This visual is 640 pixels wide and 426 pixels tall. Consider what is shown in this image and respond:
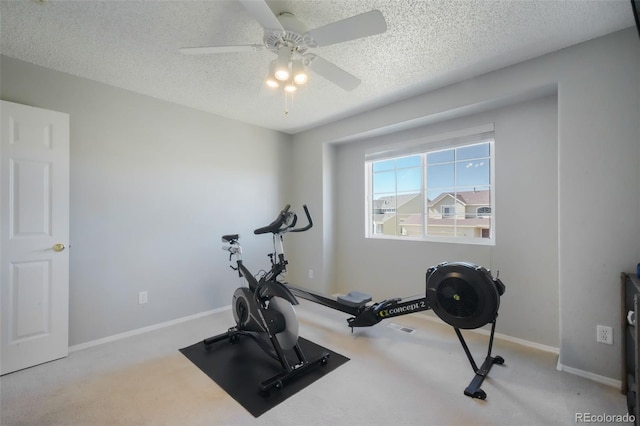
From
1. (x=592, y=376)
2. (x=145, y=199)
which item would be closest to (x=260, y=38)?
(x=145, y=199)

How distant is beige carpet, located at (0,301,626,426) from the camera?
163cm

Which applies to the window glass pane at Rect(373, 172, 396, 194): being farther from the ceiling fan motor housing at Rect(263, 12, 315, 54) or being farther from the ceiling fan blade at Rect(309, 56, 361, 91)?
the ceiling fan motor housing at Rect(263, 12, 315, 54)

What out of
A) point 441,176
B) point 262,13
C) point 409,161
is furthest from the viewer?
point 409,161

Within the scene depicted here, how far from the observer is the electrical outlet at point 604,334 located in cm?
191

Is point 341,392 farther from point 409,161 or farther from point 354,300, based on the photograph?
point 409,161

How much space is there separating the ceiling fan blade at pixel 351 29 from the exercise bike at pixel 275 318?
1.24 meters

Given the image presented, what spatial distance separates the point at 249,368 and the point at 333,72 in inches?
90.5

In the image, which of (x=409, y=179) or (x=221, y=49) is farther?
(x=409, y=179)

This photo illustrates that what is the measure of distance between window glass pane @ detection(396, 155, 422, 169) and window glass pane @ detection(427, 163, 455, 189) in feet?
0.54

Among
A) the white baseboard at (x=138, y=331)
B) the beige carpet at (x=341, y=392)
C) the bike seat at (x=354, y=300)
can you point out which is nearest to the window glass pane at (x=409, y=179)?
the bike seat at (x=354, y=300)

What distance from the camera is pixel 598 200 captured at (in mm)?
1950

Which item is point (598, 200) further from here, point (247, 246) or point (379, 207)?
point (247, 246)

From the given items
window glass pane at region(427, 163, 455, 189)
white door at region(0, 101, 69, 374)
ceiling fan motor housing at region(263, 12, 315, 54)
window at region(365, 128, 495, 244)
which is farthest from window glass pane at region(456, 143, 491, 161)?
white door at region(0, 101, 69, 374)

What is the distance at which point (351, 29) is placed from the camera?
1.46 m
